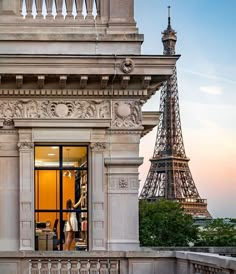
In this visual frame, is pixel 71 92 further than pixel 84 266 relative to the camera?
Yes

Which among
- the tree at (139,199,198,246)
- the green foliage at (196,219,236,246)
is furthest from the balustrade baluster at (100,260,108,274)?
the tree at (139,199,198,246)

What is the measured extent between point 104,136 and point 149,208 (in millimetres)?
62909

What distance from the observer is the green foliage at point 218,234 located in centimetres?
8044

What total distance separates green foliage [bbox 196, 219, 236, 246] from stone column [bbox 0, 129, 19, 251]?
5366 centimetres

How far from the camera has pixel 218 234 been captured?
84.8 meters

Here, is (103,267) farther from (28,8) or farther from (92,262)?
(28,8)

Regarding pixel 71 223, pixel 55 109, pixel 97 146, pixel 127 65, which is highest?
pixel 127 65

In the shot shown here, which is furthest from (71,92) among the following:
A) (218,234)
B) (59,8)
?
(218,234)

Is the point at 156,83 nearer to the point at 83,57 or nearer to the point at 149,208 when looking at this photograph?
the point at 83,57

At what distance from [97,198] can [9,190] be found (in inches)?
100

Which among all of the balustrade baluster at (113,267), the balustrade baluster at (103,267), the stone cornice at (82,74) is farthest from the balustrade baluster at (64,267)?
the stone cornice at (82,74)

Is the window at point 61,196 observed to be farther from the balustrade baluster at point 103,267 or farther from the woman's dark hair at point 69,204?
the balustrade baluster at point 103,267

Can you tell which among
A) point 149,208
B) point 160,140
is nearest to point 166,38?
point 160,140

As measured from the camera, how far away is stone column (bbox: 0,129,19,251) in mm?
26578
